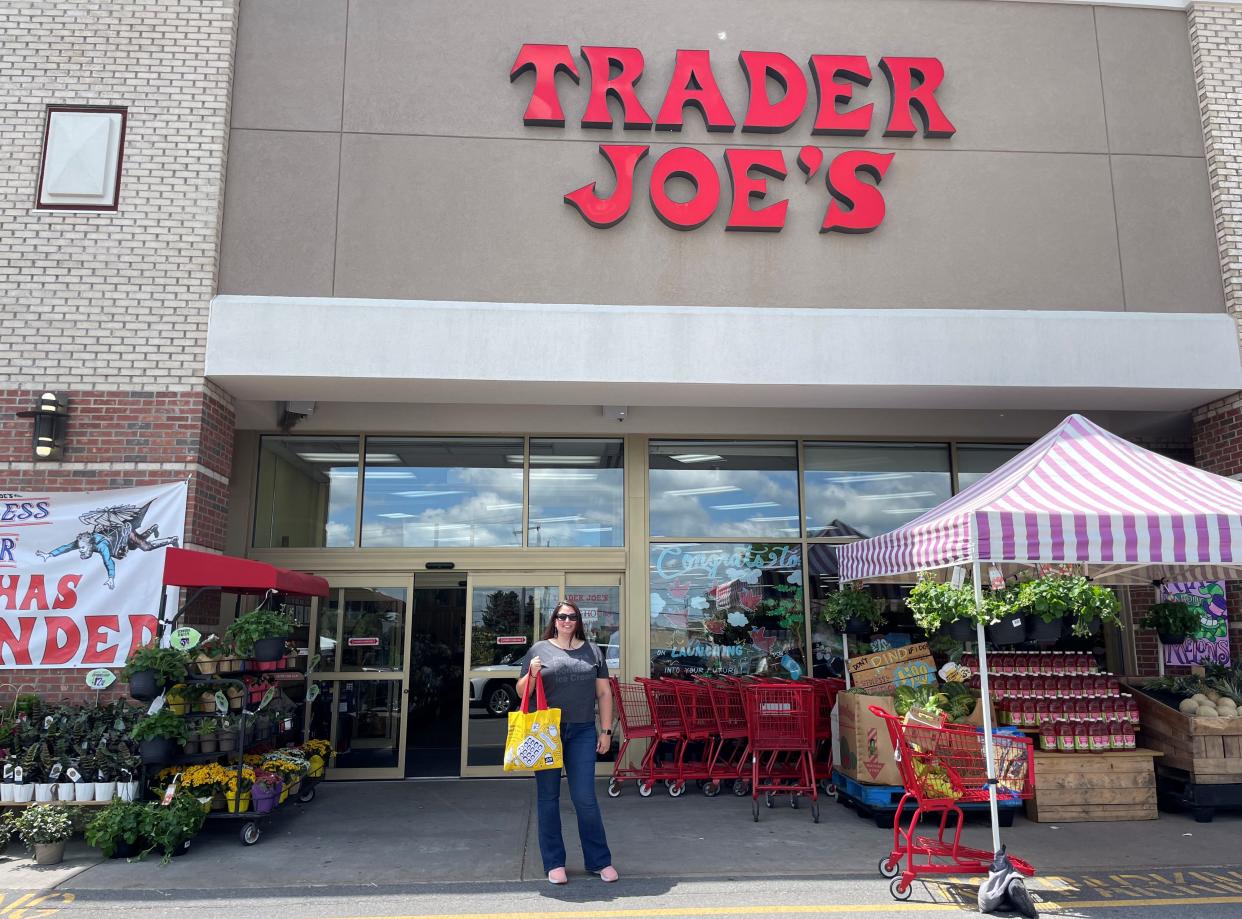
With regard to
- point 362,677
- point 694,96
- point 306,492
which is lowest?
point 362,677

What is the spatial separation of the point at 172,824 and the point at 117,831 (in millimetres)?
410

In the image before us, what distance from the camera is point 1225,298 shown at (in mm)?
9930

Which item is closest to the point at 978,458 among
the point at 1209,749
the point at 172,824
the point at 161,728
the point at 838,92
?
the point at 1209,749

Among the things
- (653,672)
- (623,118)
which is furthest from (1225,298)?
(653,672)

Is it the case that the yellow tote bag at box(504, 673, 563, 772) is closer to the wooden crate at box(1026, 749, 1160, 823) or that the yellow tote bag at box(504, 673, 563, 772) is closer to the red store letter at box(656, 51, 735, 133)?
the wooden crate at box(1026, 749, 1160, 823)

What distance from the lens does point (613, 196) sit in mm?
9641

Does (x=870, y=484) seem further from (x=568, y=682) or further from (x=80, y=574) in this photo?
(x=80, y=574)

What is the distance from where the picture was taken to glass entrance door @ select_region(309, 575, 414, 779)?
10.4m

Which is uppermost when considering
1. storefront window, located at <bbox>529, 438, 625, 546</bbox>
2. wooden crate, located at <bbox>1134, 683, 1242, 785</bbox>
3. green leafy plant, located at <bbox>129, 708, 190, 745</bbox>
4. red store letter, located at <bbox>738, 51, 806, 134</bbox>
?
red store letter, located at <bbox>738, 51, 806, 134</bbox>

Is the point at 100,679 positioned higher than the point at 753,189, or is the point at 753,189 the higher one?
the point at 753,189

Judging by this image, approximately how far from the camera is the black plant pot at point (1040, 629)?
6.67m

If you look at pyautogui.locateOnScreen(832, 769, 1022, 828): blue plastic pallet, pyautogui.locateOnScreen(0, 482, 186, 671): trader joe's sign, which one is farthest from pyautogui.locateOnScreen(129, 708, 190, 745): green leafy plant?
pyautogui.locateOnScreen(832, 769, 1022, 828): blue plastic pallet

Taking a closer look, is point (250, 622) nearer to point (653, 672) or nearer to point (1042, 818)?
point (653, 672)

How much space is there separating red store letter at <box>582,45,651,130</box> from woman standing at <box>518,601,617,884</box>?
19.0 ft
